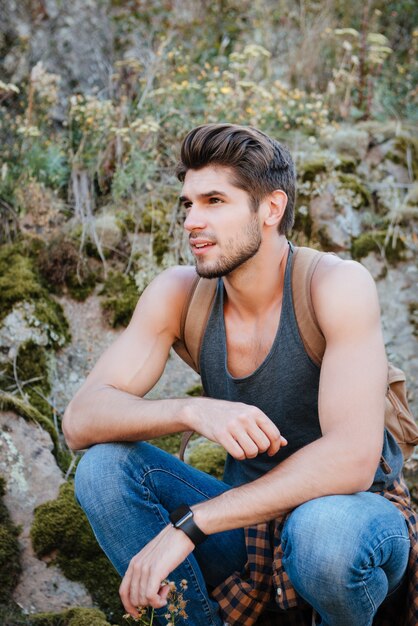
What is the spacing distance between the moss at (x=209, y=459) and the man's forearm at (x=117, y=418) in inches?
49.1

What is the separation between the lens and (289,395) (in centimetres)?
267

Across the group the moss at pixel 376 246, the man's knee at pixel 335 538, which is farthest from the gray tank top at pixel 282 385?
the moss at pixel 376 246

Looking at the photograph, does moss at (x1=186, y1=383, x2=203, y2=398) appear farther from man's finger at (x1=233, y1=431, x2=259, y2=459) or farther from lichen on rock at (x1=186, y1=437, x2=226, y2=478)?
man's finger at (x1=233, y1=431, x2=259, y2=459)

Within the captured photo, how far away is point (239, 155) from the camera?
9.00 ft

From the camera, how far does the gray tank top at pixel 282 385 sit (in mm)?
2629

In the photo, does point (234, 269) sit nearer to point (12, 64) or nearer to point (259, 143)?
point (259, 143)

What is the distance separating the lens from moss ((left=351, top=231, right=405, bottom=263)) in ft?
17.4

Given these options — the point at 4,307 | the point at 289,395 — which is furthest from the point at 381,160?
the point at 289,395

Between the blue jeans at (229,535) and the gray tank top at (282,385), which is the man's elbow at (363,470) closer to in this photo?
the blue jeans at (229,535)

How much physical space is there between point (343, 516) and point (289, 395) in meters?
0.59

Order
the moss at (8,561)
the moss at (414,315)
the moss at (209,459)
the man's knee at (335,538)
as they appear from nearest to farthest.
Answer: the man's knee at (335,538), the moss at (8,561), the moss at (209,459), the moss at (414,315)

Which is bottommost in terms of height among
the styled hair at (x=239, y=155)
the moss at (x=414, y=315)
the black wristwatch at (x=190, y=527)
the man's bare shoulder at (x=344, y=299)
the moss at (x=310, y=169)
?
the black wristwatch at (x=190, y=527)

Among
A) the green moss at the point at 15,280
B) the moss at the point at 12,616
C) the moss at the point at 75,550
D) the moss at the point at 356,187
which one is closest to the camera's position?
the moss at the point at 12,616

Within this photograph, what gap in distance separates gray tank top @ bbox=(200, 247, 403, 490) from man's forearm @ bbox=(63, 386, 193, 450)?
0.31m
